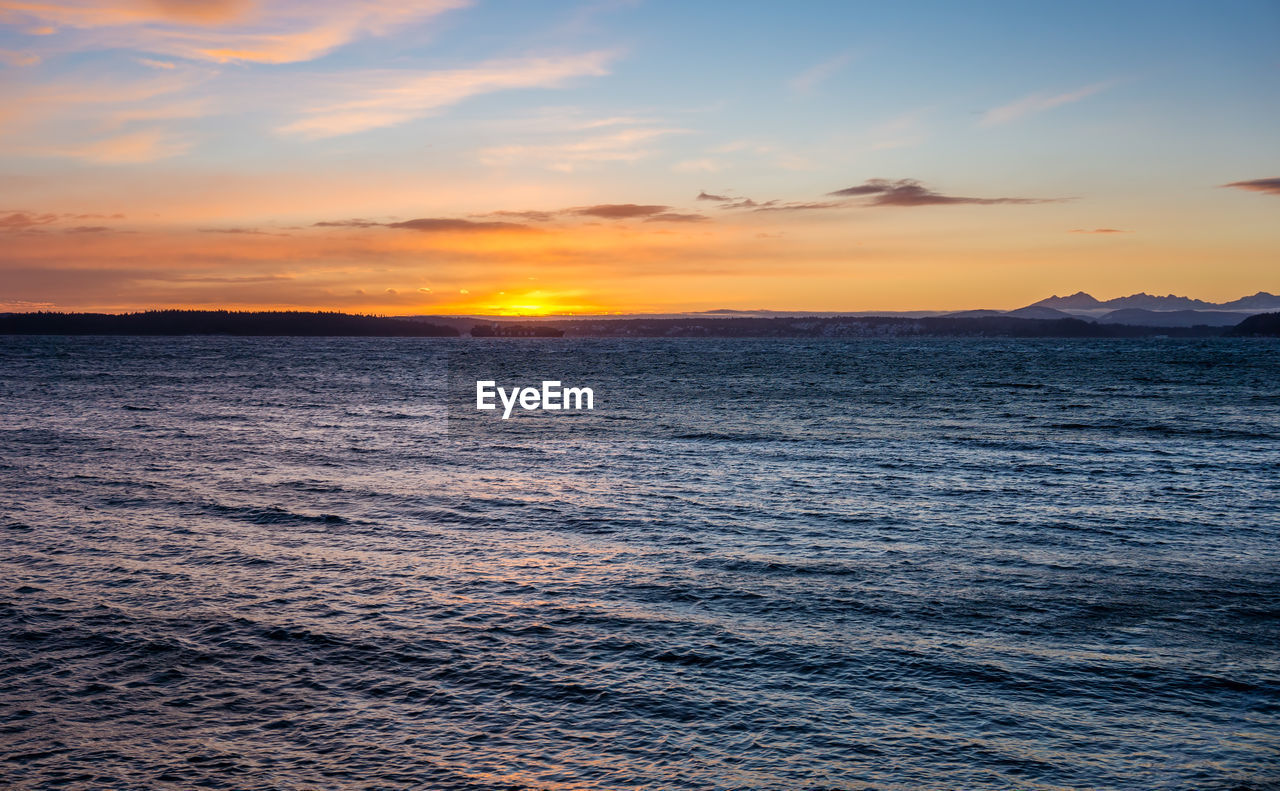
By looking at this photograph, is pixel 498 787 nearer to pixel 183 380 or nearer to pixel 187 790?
pixel 187 790

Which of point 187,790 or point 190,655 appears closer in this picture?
point 187,790

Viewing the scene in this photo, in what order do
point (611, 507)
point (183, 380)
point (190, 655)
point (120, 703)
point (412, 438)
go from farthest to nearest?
point (183, 380) → point (412, 438) → point (611, 507) → point (190, 655) → point (120, 703)

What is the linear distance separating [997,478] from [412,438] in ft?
91.1

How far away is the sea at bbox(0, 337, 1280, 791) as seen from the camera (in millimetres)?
10711

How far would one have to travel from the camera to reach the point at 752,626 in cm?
1538

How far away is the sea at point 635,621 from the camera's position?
1071 centimetres

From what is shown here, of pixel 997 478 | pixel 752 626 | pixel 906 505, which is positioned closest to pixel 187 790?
pixel 752 626

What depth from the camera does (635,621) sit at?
15.6 meters
